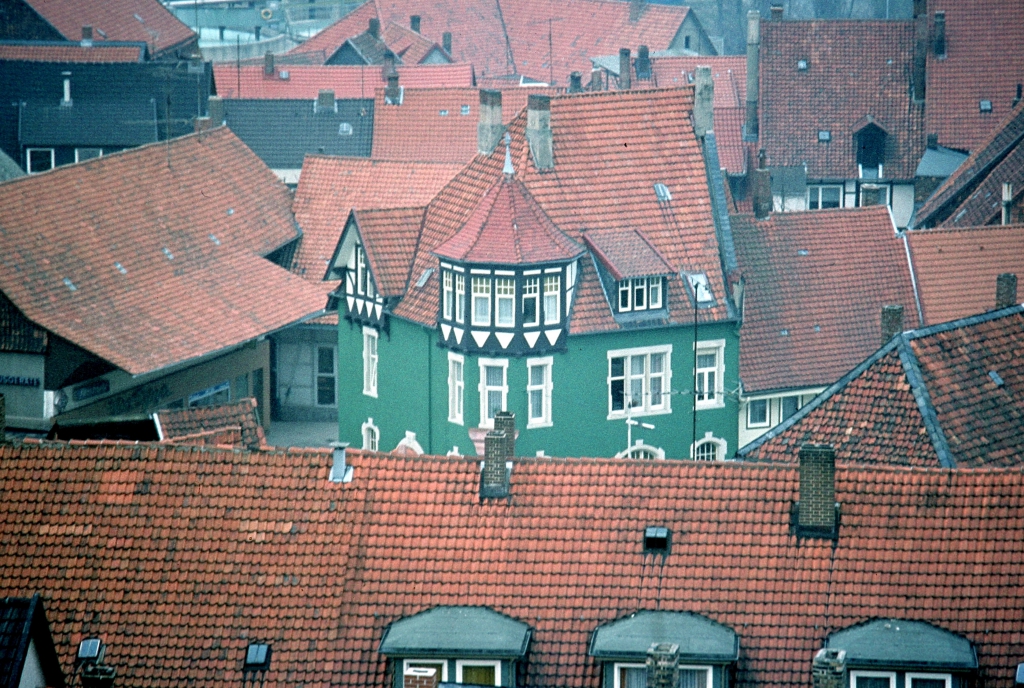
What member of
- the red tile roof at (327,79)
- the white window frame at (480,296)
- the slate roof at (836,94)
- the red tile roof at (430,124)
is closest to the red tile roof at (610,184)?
the white window frame at (480,296)

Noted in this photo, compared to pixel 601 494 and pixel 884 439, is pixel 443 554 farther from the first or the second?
pixel 884 439

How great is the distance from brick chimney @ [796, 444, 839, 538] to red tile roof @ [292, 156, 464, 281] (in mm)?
32599

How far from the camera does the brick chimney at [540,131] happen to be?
188 feet

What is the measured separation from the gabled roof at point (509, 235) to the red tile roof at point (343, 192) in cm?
1025

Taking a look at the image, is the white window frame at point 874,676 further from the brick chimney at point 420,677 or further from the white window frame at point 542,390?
the white window frame at point 542,390

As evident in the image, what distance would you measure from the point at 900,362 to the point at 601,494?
914 centimetres

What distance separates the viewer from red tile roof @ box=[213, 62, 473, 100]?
95125 millimetres

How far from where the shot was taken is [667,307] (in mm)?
56906

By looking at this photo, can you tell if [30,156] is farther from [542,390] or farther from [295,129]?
[542,390]

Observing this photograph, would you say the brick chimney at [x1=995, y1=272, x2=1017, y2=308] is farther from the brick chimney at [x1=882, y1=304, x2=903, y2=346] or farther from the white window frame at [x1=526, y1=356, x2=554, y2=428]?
the white window frame at [x1=526, y1=356, x2=554, y2=428]

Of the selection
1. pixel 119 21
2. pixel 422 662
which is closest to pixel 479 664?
pixel 422 662

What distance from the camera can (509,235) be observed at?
55.3 m

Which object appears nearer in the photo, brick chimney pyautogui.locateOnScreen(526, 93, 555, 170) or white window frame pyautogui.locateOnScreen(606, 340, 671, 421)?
white window frame pyautogui.locateOnScreen(606, 340, 671, 421)

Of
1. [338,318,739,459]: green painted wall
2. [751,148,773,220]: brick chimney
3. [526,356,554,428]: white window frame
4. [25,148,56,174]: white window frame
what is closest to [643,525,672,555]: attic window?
[338,318,739,459]: green painted wall
